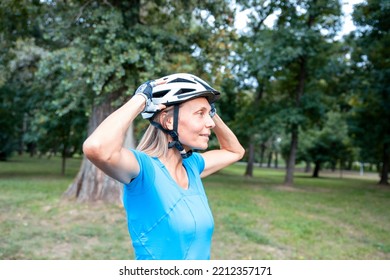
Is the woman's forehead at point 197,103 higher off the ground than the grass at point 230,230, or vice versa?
the woman's forehead at point 197,103

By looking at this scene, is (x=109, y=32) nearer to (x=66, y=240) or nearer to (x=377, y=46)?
(x=66, y=240)

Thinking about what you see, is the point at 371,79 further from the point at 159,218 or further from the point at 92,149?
the point at 92,149

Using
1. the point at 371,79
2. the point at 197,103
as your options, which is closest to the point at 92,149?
the point at 197,103

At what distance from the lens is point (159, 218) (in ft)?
6.71

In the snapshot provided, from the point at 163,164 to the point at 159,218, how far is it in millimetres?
339

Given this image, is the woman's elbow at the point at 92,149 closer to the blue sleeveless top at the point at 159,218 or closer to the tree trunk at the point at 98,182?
the blue sleeveless top at the point at 159,218

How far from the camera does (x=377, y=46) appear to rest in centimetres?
1653

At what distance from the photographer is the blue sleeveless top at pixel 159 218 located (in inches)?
80.4

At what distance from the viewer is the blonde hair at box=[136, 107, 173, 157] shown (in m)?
2.27

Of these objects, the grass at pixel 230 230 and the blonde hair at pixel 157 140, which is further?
the grass at pixel 230 230

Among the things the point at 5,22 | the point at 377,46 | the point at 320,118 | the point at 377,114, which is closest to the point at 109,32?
the point at 5,22

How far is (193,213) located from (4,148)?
34608 millimetres

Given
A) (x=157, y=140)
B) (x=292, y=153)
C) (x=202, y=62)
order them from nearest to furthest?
(x=157, y=140)
(x=202, y=62)
(x=292, y=153)

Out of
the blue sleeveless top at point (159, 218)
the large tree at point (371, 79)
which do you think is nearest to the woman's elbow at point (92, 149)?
the blue sleeveless top at point (159, 218)
